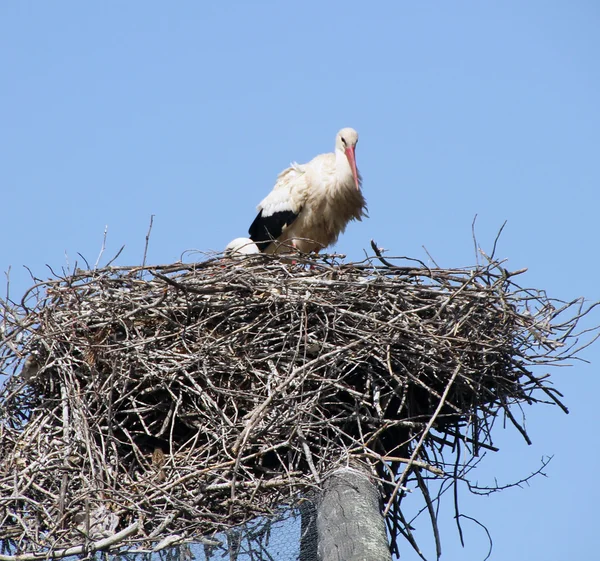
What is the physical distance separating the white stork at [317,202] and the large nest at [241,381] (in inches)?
60.8

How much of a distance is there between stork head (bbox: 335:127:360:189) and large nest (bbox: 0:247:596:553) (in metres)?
1.58

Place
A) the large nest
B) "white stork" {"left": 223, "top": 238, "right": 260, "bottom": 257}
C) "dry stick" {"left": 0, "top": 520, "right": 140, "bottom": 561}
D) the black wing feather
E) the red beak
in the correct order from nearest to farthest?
"dry stick" {"left": 0, "top": 520, "right": 140, "bottom": 561}, the large nest, "white stork" {"left": 223, "top": 238, "right": 260, "bottom": 257}, the red beak, the black wing feather

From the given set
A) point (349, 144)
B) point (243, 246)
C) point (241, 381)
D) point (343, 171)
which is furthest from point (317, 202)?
point (241, 381)

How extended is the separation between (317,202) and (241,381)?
2.10 m

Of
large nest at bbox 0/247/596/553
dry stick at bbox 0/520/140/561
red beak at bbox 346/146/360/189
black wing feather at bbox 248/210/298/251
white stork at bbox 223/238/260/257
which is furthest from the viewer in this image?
black wing feather at bbox 248/210/298/251

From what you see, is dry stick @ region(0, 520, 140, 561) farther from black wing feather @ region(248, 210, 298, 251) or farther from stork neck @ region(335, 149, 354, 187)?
stork neck @ region(335, 149, 354, 187)

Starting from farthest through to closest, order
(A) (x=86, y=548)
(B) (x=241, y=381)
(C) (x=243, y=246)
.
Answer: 1. (C) (x=243, y=246)
2. (B) (x=241, y=381)
3. (A) (x=86, y=548)

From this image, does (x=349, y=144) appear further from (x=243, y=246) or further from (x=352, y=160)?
(x=243, y=246)

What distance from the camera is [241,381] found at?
4.14m

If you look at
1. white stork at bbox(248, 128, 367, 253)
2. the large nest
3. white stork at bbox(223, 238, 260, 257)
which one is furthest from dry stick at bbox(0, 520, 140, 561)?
white stork at bbox(248, 128, 367, 253)

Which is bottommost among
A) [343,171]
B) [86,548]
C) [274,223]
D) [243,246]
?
[86,548]

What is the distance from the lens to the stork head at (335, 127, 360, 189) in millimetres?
5926

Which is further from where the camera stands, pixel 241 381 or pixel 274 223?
pixel 274 223

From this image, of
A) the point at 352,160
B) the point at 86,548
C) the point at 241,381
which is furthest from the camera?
the point at 352,160
